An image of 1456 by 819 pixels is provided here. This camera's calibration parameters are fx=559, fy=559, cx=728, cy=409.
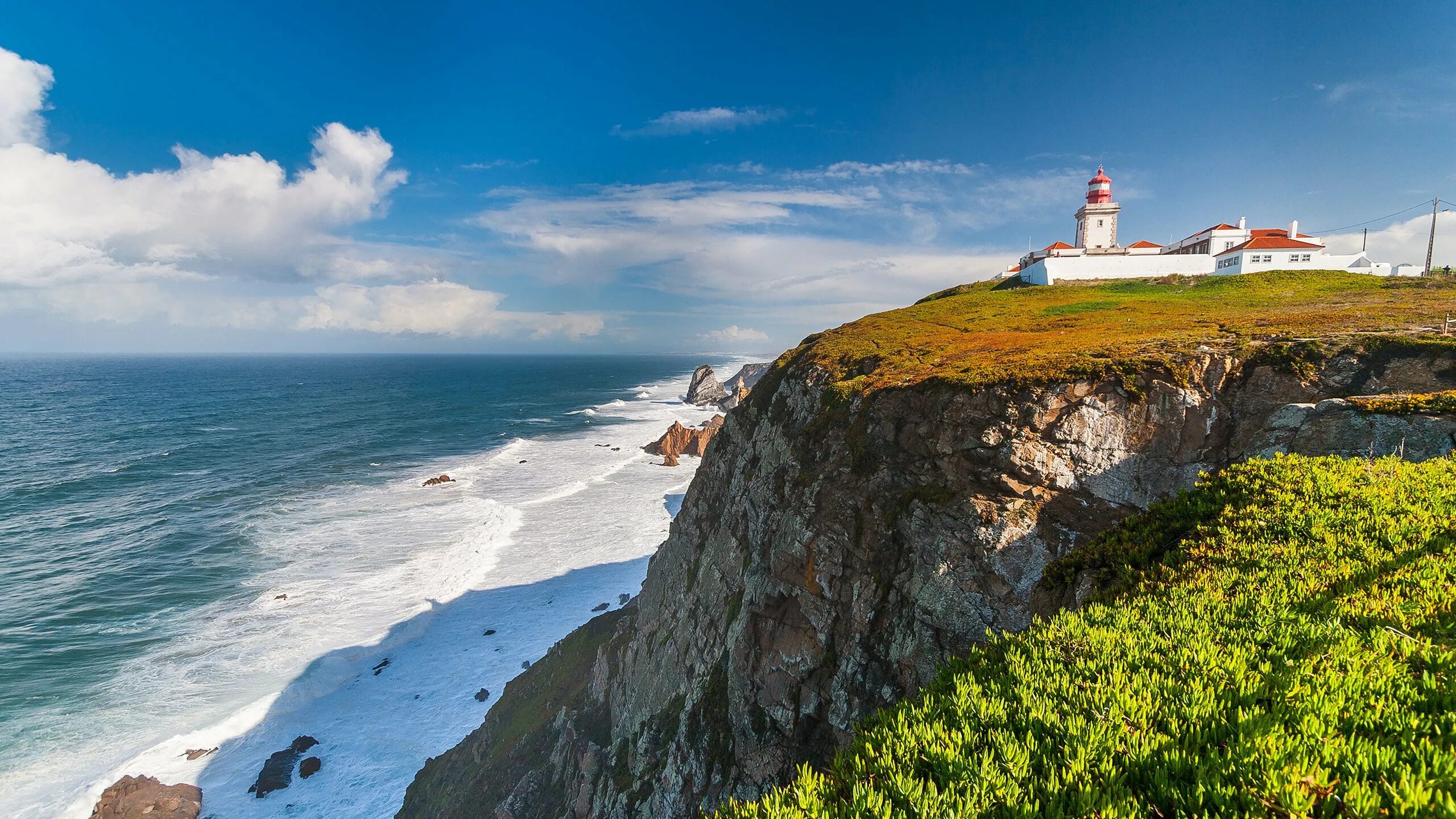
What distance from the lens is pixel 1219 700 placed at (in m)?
5.28

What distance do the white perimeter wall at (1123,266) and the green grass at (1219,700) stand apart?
40954 mm

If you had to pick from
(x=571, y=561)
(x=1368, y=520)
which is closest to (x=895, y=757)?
(x=1368, y=520)

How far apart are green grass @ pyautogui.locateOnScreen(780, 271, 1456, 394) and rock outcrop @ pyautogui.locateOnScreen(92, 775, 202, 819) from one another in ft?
108

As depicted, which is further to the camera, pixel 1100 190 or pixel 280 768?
pixel 1100 190

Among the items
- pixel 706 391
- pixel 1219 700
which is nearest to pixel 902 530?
pixel 1219 700

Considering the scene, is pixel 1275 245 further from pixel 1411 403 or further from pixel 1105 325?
pixel 1411 403

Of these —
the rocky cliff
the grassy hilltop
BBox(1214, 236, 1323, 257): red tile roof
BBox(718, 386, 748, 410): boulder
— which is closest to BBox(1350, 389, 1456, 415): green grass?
the grassy hilltop

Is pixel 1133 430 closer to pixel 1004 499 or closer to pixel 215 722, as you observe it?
pixel 1004 499

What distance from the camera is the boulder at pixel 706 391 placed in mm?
136500

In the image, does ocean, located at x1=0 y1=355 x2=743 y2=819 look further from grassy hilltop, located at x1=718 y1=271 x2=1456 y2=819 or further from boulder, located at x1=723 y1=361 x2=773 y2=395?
boulder, located at x1=723 y1=361 x2=773 y2=395

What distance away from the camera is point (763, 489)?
70.2ft

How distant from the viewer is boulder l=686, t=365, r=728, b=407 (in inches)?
5374

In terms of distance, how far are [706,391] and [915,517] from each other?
124 meters

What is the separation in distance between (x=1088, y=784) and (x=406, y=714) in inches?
1378
